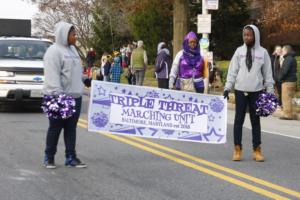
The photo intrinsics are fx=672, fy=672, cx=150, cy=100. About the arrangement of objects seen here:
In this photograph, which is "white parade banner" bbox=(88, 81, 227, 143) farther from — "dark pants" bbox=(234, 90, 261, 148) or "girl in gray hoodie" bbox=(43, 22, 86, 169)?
"girl in gray hoodie" bbox=(43, 22, 86, 169)

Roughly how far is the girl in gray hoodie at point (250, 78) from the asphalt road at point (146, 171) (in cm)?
42

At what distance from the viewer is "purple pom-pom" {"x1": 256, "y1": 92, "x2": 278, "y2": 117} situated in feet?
29.3

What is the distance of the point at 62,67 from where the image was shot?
8.11 meters

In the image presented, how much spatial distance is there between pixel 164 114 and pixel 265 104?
1.45 metres

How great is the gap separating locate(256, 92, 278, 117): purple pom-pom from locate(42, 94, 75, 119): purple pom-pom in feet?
8.26

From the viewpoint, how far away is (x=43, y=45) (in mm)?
16172

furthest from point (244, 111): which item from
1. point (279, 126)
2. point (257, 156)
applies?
point (279, 126)

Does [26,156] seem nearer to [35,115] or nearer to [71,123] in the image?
[71,123]

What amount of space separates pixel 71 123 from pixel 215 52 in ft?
86.2

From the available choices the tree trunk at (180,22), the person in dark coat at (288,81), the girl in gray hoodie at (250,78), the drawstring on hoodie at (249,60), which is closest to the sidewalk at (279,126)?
the person in dark coat at (288,81)

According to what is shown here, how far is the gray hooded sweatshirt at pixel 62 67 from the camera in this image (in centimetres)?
802

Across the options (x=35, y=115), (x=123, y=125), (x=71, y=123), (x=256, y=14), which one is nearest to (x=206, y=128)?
(x=123, y=125)

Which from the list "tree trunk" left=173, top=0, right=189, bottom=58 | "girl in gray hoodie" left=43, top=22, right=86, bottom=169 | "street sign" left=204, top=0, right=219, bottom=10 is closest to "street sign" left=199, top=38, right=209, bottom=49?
"street sign" left=204, top=0, right=219, bottom=10

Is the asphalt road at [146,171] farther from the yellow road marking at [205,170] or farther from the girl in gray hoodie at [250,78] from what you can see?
the girl in gray hoodie at [250,78]
